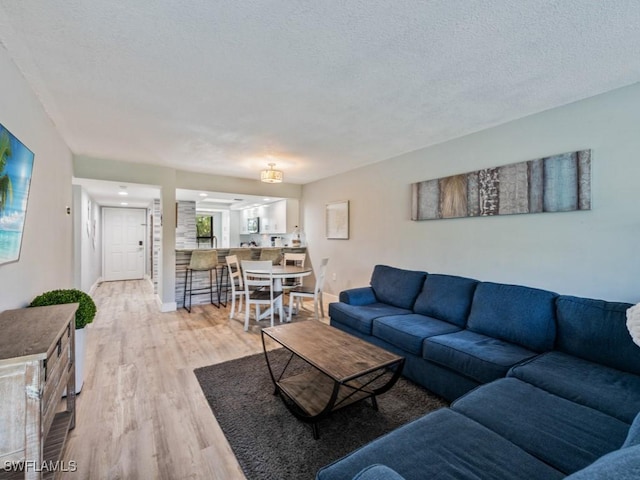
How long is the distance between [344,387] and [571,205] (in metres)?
2.35

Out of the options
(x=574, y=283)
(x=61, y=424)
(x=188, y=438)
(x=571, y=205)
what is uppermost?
(x=571, y=205)

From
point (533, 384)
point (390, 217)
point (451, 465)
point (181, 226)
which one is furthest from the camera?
point (181, 226)

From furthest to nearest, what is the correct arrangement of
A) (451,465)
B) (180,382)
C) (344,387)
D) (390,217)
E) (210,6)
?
(390,217)
(180,382)
(344,387)
(210,6)
(451,465)

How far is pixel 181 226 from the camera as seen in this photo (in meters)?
7.45

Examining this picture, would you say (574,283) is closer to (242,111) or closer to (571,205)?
(571,205)

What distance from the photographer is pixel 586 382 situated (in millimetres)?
1596

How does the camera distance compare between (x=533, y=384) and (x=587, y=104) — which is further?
(x=587, y=104)

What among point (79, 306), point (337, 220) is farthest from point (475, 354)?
point (337, 220)

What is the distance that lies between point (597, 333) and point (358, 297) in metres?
2.08

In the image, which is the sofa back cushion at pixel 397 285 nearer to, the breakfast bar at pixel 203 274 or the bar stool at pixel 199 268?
the breakfast bar at pixel 203 274

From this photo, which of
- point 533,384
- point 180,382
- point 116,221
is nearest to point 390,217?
point 533,384

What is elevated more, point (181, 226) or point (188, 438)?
point (181, 226)

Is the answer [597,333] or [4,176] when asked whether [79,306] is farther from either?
[597,333]

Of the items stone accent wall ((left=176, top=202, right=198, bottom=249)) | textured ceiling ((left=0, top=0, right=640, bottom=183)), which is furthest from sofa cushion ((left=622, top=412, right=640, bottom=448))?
stone accent wall ((left=176, top=202, right=198, bottom=249))
